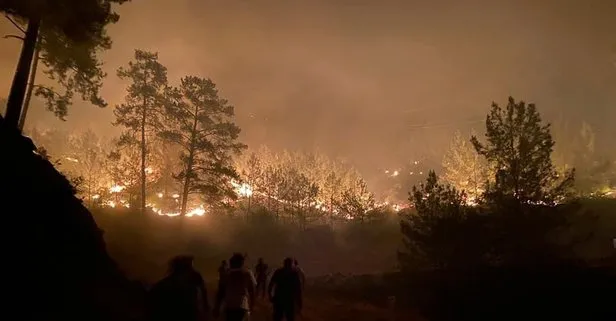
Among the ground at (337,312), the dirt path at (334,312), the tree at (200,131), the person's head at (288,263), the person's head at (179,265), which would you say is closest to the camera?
the person's head at (179,265)

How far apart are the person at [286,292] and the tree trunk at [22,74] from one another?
12.1 m

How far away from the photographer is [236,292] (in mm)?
7375

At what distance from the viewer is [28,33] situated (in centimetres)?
1548

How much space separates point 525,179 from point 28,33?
86.0ft

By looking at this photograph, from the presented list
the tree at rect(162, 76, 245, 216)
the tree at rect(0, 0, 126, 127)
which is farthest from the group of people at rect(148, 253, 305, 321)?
the tree at rect(162, 76, 245, 216)

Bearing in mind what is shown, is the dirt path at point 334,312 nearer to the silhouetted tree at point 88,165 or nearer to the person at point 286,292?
the person at point 286,292

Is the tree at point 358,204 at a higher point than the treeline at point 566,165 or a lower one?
lower

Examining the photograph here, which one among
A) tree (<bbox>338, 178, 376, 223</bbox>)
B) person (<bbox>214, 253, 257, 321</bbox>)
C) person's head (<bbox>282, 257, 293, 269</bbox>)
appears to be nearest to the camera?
person (<bbox>214, 253, 257, 321</bbox>)

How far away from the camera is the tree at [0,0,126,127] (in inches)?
587

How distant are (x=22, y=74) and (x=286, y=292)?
45.7 feet

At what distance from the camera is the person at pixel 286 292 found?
362 inches

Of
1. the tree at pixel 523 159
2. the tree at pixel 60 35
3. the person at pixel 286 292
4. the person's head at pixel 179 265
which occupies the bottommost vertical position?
the person at pixel 286 292

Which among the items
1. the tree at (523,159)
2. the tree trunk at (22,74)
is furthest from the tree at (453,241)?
the tree trunk at (22,74)

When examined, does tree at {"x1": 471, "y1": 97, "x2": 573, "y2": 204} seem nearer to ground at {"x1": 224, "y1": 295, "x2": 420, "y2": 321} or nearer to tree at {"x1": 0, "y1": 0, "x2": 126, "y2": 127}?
ground at {"x1": 224, "y1": 295, "x2": 420, "y2": 321}
